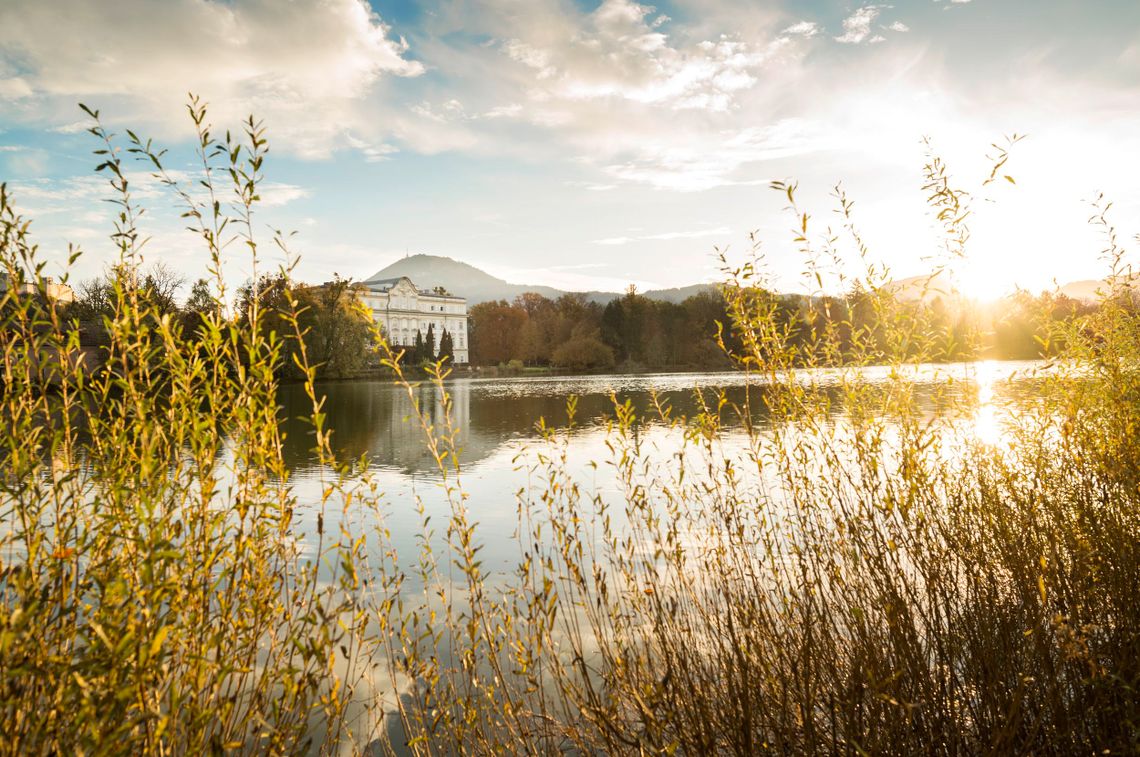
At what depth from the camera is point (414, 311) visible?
90.4 m

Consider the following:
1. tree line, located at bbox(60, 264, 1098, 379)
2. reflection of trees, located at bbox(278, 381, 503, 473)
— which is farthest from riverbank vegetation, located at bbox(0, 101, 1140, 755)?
reflection of trees, located at bbox(278, 381, 503, 473)

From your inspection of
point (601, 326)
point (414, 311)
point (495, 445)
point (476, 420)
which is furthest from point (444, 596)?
point (414, 311)

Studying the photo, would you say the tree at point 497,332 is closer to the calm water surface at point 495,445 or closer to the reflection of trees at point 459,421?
the reflection of trees at point 459,421

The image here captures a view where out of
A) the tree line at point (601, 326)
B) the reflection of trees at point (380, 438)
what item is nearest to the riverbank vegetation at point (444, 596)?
the tree line at point (601, 326)

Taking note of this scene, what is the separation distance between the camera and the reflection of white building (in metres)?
85.6

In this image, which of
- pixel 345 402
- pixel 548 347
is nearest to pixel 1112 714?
pixel 345 402

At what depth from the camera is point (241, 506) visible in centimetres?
203

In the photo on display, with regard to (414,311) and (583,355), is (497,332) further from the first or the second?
(583,355)

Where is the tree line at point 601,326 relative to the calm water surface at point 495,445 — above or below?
above

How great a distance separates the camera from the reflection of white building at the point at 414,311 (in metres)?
85.6

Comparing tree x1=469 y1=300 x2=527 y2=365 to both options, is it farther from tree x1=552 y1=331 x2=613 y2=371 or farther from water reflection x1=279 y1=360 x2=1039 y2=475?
water reflection x1=279 y1=360 x2=1039 y2=475

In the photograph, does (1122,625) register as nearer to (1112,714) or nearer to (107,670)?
(1112,714)

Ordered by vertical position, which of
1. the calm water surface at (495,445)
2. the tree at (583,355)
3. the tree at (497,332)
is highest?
the tree at (497,332)

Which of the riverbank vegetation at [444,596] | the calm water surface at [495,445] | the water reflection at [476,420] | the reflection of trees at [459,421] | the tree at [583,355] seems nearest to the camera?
the riverbank vegetation at [444,596]
